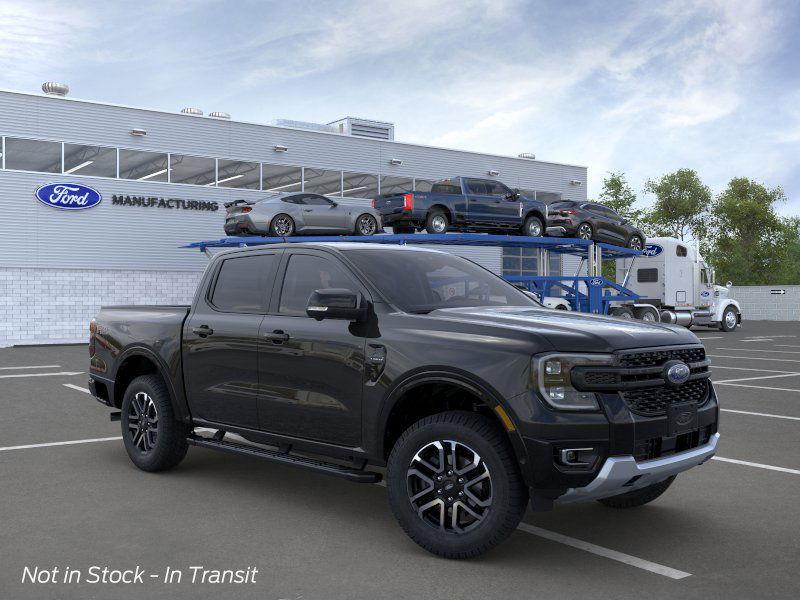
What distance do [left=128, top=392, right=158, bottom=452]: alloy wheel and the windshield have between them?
93.4 inches

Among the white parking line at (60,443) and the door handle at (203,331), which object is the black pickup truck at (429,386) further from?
the white parking line at (60,443)

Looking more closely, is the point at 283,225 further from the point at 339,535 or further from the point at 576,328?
the point at 576,328

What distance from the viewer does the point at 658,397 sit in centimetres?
479

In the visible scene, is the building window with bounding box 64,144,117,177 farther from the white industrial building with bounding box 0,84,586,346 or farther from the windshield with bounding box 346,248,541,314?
the windshield with bounding box 346,248,541,314

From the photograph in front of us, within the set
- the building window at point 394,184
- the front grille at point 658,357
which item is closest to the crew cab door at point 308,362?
the front grille at point 658,357

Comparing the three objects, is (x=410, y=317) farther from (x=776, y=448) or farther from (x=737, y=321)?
(x=737, y=321)

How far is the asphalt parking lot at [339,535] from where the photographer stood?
Answer: 4.30 meters

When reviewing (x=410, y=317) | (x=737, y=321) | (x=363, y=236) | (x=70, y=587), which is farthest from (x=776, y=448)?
(x=737, y=321)

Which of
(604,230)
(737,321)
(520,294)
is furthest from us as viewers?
(737,321)

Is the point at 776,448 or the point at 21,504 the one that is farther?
the point at 776,448

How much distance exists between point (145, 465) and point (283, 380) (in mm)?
1899

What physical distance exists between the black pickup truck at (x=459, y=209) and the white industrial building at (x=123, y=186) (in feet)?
29.9

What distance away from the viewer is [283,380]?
581cm

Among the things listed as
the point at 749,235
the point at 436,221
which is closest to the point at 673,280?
the point at 436,221
